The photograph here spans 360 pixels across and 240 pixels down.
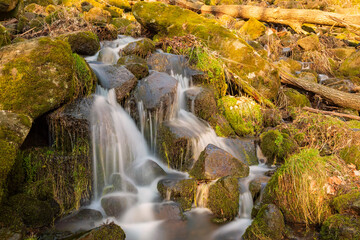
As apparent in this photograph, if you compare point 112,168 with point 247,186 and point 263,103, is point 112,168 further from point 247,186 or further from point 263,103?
point 263,103

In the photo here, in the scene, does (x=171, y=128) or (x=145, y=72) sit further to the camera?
(x=145, y=72)

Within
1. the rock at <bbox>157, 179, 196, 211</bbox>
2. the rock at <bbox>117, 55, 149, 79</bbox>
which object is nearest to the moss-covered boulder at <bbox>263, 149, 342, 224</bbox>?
the rock at <bbox>157, 179, 196, 211</bbox>

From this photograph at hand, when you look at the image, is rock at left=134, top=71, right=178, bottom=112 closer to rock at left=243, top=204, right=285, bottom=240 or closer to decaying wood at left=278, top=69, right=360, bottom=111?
rock at left=243, top=204, right=285, bottom=240

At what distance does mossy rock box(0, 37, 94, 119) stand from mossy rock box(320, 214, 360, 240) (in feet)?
15.4

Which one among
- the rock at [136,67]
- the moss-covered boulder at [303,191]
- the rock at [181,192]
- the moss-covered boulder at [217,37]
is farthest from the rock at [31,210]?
the moss-covered boulder at [217,37]

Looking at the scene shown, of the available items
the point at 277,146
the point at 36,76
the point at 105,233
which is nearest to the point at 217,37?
the point at 277,146

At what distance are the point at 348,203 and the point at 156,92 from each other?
4.35 metres

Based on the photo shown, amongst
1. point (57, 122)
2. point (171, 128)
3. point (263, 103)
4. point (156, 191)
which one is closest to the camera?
point (57, 122)

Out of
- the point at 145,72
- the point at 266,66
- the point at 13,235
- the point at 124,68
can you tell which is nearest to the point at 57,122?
the point at 13,235

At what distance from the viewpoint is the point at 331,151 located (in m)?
6.13

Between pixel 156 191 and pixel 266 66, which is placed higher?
pixel 266 66

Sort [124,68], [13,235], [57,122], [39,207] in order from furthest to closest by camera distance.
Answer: [124,68] < [57,122] < [39,207] < [13,235]

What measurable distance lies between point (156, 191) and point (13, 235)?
8.09ft

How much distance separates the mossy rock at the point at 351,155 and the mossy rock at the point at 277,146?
0.97 meters
